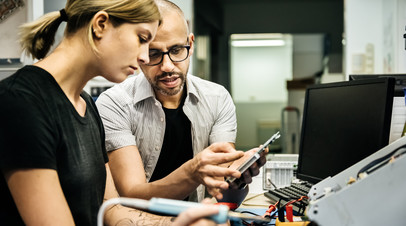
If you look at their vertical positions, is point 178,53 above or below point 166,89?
above

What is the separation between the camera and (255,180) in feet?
6.27

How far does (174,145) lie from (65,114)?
70 cm

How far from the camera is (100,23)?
A: 37.0 inches

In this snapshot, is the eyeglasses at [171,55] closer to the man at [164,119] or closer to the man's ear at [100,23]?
the man at [164,119]

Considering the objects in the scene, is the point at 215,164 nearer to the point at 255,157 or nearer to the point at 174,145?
the point at 255,157

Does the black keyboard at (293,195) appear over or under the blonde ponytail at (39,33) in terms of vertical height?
under

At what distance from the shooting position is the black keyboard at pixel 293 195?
1.27 metres

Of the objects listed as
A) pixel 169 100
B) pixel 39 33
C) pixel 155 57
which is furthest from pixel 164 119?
pixel 39 33

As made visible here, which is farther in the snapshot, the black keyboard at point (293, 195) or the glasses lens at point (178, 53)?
the glasses lens at point (178, 53)

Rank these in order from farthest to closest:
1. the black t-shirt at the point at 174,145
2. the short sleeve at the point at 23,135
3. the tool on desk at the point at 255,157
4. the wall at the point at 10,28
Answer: the wall at the point at 10,28, the black t-shirt at the point at 174,145, the tool on desk at the point at 255,157, the short sleeve at the point at 23,135

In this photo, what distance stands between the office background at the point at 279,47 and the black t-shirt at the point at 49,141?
212cm

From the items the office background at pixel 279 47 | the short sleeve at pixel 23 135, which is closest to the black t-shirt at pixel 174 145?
the short sleeve at pixel 23 135

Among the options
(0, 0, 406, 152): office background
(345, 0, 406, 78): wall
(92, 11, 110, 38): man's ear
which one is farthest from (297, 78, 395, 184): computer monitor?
(345, 0, 406, 78): wall

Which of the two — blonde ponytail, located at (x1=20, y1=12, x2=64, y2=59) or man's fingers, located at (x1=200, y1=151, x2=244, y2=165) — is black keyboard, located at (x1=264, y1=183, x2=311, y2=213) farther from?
blonde ponytail, located at (x1=20, y1=12, x2=64, y2=59)
